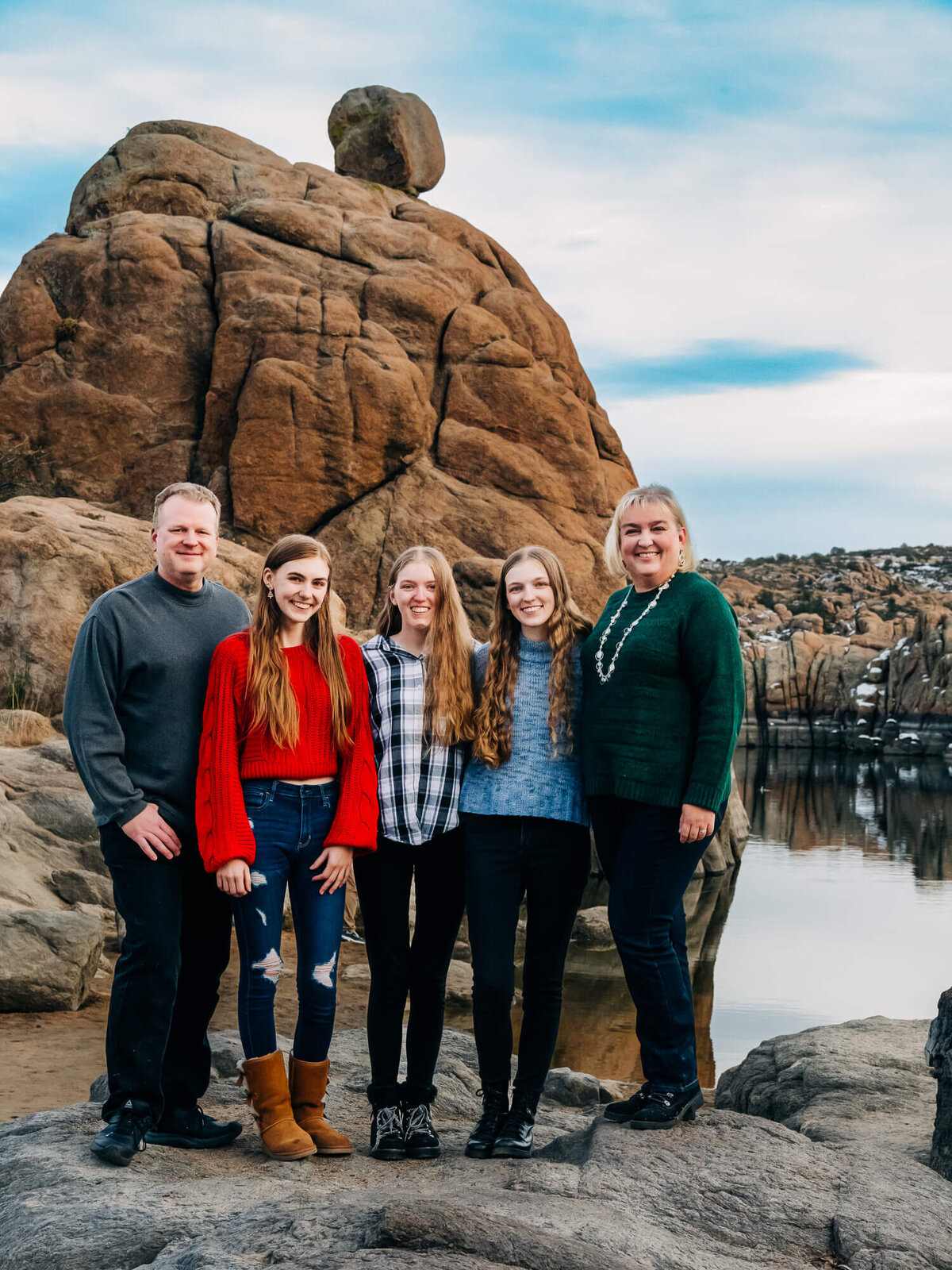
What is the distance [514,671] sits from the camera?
4.52 meters

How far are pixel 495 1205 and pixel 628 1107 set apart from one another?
109 centimetres

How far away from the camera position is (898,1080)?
19.9 feet

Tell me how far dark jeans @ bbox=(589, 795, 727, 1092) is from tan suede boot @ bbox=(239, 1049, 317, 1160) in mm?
1282

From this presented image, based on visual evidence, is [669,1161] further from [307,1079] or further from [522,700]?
[522,700]

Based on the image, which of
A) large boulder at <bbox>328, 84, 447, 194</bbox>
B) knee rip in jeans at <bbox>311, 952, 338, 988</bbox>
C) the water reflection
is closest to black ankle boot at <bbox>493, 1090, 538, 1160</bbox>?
knee rip in jeans at <bbox>311, 952, 338, 988</bbox>

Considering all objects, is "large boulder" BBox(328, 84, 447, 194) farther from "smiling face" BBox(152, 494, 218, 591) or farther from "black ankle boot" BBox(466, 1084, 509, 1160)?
"black ankle boot" BBox(466, 1084, 509, 1160)

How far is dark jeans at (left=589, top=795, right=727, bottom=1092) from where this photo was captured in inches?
168

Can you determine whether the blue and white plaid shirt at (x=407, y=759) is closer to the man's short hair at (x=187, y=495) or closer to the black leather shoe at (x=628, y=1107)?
the man's short hair at (x=187, y=495)

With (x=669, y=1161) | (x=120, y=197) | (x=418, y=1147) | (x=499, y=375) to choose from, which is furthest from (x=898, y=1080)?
(x=120, y=197)

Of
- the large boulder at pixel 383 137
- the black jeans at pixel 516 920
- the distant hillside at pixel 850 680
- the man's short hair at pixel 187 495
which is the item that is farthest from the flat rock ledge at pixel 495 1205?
the distant hillside at pixel 850 680

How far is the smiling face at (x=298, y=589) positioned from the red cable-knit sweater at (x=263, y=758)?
0.45ft

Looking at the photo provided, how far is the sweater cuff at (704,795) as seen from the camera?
13.7 ft

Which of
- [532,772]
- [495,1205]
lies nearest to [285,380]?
[532,772]

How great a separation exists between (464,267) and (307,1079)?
23.0 metres
